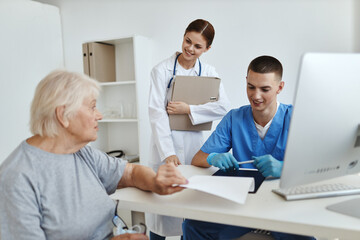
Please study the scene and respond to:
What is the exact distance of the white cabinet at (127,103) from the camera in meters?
2.99

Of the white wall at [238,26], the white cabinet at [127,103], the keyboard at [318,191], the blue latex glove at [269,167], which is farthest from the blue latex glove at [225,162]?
the white cabinet at [127,103]

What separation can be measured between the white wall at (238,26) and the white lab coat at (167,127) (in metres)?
0.74

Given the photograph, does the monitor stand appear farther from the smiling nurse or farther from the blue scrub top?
the smiling nurse

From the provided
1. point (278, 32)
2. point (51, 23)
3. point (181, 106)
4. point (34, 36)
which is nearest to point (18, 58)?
point (34, 36)

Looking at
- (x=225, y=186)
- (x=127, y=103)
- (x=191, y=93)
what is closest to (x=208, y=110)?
(x=191, y=93)

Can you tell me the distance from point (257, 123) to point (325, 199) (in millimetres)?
609

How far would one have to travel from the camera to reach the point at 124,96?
11.1 ft

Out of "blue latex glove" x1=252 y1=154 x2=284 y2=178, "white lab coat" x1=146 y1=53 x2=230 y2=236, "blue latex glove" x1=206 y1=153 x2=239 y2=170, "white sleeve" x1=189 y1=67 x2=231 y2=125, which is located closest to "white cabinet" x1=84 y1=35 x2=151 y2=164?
"white lab coat" x1=146 y1=53 x2=230 y2=236

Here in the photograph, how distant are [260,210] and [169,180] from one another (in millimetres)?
292

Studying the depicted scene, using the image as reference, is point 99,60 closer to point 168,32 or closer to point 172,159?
point 168,32

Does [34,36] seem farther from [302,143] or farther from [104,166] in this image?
[302,143]

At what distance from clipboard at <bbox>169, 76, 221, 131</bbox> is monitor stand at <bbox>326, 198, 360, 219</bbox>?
3.84 feet

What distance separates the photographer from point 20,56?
3.31 m

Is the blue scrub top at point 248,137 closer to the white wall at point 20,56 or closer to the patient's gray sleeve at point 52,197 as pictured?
the patient's gray sleeve at point 52,197
